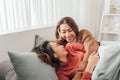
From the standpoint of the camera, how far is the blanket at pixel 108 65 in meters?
1.18

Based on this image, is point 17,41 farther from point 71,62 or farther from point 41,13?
point 71,62

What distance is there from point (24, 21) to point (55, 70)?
859mm

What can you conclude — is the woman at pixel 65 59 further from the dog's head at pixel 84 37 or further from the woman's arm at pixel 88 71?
the dog's head at pixel 84 37

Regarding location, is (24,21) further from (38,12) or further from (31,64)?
(31,64)

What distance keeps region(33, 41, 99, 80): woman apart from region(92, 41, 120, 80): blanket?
83 millimetres

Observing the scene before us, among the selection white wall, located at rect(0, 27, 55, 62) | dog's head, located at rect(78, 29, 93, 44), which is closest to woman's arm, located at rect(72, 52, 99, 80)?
dog's head, located at rect(78, 29, 93, 44)

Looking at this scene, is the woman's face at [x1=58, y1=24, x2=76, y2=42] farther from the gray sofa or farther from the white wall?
the gray sofa

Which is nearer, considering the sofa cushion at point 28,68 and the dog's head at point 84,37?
the sofa cushion at point 28,68

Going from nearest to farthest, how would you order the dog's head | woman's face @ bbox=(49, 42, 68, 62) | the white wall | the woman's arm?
the woman's arm, woman's face @ bbox=(49, 42, 68, 62), the dog's head, the white wall

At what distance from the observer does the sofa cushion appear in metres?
1.19

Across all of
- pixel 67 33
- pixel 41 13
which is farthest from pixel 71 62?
pixel 41 13

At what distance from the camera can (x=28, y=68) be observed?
1.21 metres

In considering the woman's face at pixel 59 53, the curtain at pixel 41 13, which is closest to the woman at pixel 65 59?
the woman's face at pixel 59 53

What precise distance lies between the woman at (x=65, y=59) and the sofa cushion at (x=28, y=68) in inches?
4.3
